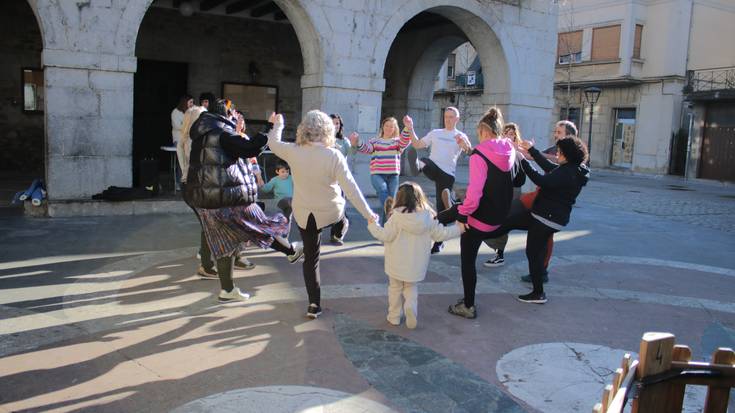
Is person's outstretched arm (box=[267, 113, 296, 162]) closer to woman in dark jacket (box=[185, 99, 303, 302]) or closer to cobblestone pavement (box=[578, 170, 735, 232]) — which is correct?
woman in dark jacket (box=[185, 99, 303, 302])

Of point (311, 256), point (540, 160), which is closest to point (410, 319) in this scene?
point (311, 256)

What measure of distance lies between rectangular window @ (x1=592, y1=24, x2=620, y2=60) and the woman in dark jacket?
25605 millimetres

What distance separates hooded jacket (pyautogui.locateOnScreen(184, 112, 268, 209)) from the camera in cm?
457

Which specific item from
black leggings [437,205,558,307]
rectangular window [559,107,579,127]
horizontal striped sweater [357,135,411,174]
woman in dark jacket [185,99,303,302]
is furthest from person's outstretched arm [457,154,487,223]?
rectangular window [559,107,579,127]

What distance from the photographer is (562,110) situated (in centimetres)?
2945

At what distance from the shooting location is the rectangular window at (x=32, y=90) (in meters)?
13.1

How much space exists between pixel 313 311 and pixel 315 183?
986 mm

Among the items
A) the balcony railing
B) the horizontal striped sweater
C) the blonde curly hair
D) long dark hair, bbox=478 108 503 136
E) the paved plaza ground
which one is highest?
the balcony railing

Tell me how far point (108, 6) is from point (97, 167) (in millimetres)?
2227

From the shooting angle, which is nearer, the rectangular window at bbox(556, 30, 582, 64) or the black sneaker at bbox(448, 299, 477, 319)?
the black sneaker at bbox(448, 299, 477, 319)

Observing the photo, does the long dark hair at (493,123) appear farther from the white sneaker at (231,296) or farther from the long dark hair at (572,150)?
the white sneaker at (231,296)

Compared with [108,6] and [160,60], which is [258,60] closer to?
[160,60]

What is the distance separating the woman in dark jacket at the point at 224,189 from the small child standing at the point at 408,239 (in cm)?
113

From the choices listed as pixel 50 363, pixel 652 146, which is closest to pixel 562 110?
pixel 652 146
